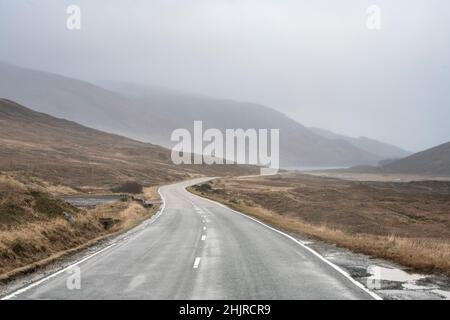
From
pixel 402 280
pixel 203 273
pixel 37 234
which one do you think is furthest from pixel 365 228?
pixel 203 273

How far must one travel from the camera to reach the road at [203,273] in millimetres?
10930

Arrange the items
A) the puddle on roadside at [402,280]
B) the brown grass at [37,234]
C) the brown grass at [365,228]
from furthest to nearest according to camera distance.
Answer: the brown grass at [365,228] < the brown grass at [37,234] < the puddle on roadside at [402,280]

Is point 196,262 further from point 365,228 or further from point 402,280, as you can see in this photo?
point 365,228

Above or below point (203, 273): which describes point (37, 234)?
above

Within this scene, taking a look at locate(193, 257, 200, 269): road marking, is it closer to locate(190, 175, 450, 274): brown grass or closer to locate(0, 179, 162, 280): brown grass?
locate(0, 179, 162, 280): brown grass

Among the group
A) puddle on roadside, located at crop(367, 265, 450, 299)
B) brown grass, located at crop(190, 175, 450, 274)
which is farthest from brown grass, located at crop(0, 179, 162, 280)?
brown grass, located at crop(190, 175, 450, 274)

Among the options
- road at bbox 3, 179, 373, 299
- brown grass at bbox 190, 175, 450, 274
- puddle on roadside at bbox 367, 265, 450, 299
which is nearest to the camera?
road at bbox 3, 179, 373, 299

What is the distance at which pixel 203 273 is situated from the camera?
1353 centimetres

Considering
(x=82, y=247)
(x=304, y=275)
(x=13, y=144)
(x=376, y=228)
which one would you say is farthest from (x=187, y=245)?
(x=13, y=144)

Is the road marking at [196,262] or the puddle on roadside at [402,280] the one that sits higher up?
the puddle on roadside at [402,280]

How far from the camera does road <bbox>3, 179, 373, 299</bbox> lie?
430 inches

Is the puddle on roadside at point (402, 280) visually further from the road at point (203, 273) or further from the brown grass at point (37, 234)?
the brown grass at point (37, 234)

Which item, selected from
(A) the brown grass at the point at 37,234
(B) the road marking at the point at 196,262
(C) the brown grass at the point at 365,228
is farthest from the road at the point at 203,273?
(C) the brown grass at the point at 365,228

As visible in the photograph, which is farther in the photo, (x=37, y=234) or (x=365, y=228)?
(x=365, y=228)
